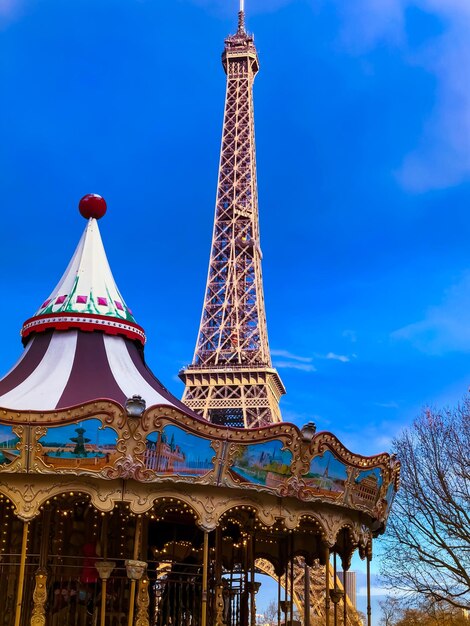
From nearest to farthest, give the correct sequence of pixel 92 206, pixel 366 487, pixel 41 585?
pixel 41 585 → pixel 366 487 → pixel 92 206

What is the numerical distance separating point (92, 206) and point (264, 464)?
8.19 meters

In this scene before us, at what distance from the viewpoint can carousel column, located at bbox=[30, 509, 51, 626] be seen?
12828 mm

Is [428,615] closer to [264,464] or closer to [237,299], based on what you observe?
[264,464]

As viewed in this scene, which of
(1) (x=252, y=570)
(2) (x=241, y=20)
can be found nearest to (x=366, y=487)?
(1) (x=252, y=570)

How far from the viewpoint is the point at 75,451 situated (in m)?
12.9

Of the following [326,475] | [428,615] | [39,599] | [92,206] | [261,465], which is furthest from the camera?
[428,615]

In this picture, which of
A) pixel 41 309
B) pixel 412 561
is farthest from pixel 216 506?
pixel 412 561

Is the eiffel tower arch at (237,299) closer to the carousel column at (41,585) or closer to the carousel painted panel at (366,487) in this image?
the carousel painted panel at (366,487)

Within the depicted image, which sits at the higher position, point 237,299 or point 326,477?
point 237,299

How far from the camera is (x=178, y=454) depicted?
13148 millimetres

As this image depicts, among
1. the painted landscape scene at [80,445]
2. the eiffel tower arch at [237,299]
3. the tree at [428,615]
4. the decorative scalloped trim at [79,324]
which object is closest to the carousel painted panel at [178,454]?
the painted landscape scene at [80,445]

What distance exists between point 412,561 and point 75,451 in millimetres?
12812

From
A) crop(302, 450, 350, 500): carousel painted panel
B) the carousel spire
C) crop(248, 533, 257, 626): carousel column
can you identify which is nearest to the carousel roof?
the carousel spire

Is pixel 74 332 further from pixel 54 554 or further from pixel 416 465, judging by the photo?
pixel 416 465
